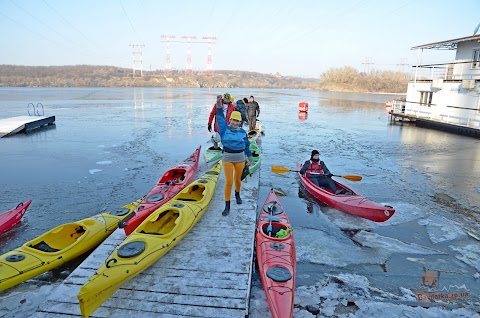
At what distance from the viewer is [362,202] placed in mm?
7793

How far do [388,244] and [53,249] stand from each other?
647 centimetres

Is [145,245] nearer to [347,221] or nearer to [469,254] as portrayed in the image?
[347,221]

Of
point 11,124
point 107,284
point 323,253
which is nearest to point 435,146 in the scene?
point 323,253

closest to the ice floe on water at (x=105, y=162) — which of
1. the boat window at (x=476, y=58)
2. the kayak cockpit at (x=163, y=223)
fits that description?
the kayak cockpit at (x=163, y=223)

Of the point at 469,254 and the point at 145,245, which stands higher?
the point at 145,245

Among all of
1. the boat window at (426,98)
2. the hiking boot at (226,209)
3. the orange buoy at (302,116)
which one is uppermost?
the boat window at (426,98)

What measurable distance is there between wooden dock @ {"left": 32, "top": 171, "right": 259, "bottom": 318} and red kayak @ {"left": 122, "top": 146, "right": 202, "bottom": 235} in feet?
0.97

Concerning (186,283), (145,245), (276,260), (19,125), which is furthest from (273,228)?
(19,125)

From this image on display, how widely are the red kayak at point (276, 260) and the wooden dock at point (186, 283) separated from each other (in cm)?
22

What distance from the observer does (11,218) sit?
6.97 meters

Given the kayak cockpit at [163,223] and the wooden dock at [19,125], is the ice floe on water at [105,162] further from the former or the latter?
the wooden dock at [19,125]

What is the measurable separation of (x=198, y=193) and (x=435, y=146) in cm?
1568

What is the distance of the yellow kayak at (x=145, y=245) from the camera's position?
143 inches

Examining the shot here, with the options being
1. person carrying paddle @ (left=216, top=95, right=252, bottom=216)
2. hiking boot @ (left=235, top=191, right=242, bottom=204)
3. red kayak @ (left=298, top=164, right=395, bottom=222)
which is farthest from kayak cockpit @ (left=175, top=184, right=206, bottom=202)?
red kayak @ (left=298, top=164, right=395, bottom=222)
